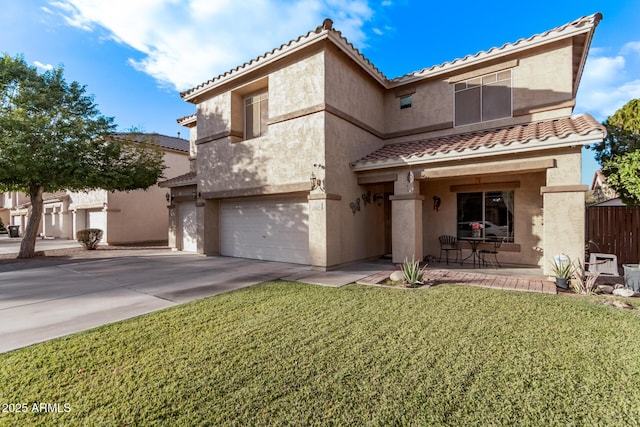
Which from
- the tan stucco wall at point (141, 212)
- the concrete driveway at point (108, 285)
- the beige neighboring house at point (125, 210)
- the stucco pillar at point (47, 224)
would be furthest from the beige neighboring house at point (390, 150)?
the stucco pillar at point (47, 224)

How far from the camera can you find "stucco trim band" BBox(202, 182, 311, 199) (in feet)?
32.0

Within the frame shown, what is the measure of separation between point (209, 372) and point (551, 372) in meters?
3.93

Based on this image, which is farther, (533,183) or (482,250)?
(482,250)

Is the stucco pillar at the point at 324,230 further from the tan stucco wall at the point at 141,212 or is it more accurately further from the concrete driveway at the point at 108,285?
the tan stucco wall at the point at 141,212

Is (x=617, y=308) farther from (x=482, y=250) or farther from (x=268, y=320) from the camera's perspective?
(x=268, y=320)

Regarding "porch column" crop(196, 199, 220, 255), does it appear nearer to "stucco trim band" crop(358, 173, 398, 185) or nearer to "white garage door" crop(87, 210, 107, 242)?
"stucco trim band" crop(358, 173, 398, 185)

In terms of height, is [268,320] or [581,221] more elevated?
[581,221]

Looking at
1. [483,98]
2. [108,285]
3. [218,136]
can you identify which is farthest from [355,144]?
[108,285]

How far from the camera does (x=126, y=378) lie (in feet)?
10.5

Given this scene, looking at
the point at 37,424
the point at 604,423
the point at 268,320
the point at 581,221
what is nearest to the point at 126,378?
the point at 37,424

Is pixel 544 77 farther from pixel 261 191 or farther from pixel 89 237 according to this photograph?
pixel 89 237

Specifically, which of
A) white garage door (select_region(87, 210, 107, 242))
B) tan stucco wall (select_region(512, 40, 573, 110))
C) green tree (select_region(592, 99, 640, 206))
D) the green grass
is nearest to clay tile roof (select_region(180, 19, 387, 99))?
tan stucco wall (select_region(512, 40, 573, 110))

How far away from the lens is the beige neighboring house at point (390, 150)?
27.5 feet

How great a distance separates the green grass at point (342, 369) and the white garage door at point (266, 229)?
515cm
